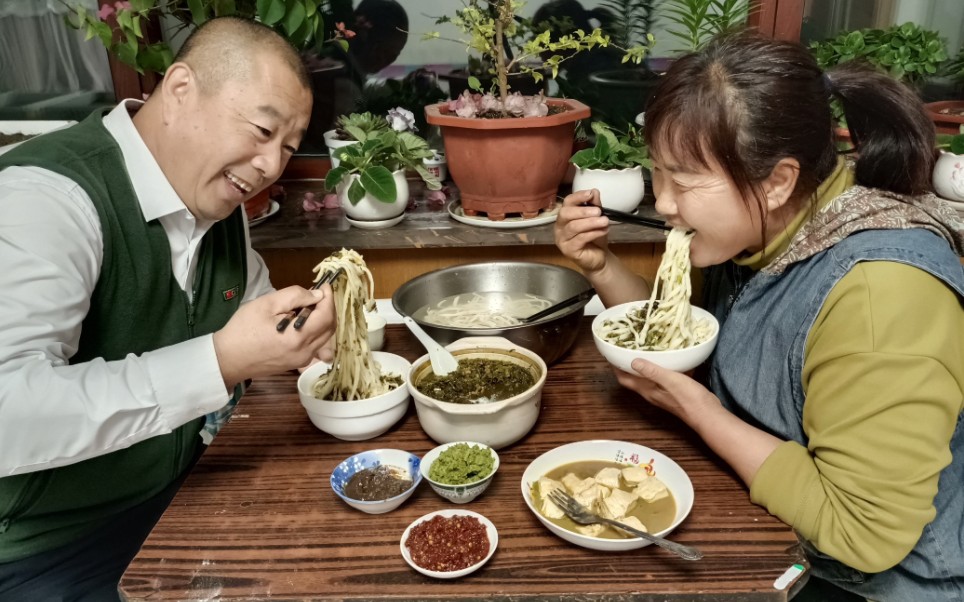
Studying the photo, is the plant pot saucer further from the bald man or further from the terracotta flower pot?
the bald man

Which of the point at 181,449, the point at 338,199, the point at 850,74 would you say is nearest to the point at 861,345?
the point at 850,74

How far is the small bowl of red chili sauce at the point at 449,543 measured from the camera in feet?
4.12

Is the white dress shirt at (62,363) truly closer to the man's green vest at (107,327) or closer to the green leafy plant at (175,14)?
the man's green vest at (107,327)

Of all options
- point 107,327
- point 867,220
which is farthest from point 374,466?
point 867,220

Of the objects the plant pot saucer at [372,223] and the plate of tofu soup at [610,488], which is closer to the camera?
the plate of tofu soup at [610,488]

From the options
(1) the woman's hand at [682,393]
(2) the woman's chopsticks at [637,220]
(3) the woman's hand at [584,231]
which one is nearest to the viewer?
(1) the woman's hand at [682,393]

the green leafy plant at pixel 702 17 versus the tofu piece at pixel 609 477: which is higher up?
the green leafy plant at pixel 702 17

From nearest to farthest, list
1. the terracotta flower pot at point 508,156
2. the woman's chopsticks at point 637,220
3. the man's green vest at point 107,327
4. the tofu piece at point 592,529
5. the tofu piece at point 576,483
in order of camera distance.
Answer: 1. the tofu piece at point 592,529
2. the tofu piece at point 576,483
3. the man's green vest at point 107,327
4. the woman's chopsticks at point 637,220
5. the terracotta flower pot at point 508,156

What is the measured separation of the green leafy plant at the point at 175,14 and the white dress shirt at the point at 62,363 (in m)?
1.19

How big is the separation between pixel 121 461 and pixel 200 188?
2.47ft

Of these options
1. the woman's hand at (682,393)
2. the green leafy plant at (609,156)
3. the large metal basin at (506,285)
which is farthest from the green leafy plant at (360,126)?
the woman's hand at (682,393)

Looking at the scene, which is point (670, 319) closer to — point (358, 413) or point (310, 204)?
point (358, 413)

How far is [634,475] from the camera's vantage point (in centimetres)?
149

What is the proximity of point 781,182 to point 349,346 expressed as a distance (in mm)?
1072
